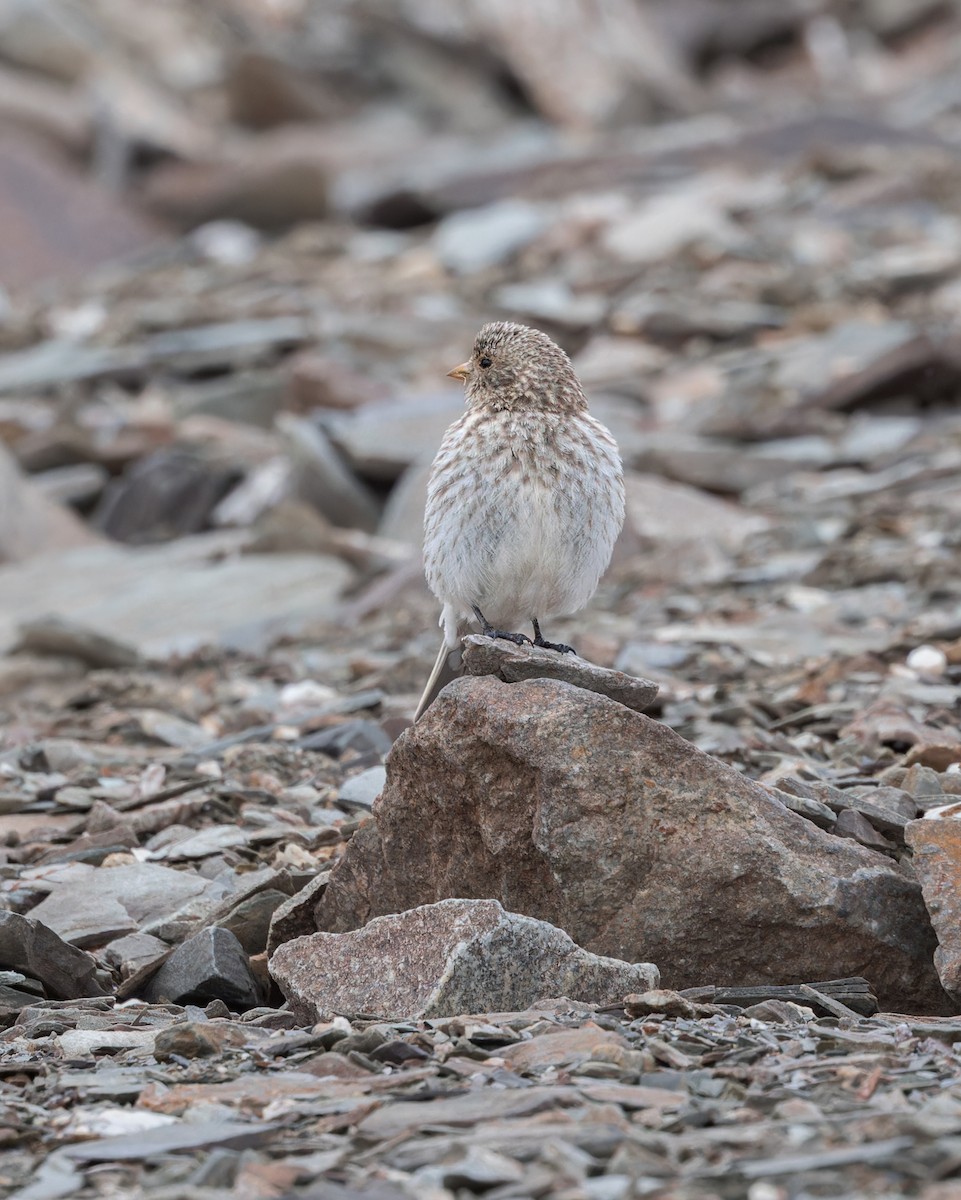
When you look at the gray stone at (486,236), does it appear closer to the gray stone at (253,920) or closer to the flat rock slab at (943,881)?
the gray stone at (253,920)

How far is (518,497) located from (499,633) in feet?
1.53

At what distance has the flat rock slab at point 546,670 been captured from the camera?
534cm

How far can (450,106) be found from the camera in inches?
1501

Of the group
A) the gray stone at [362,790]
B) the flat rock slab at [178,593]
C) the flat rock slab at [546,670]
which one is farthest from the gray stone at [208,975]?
the flat rock slab at [178,593]

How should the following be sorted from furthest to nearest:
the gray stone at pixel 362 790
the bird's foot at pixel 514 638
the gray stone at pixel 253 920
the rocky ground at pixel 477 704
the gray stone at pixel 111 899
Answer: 1. the gray stone at pixel 362 790
2. the bird's foot at pixel 514 638
3. the gray stone at pixel 111 899
4. the gray stone at pixel 253 920
5. the rocky ground at pixel 477 704

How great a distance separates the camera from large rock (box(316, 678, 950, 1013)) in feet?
15.8

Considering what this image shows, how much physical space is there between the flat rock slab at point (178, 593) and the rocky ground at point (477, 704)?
6 cm

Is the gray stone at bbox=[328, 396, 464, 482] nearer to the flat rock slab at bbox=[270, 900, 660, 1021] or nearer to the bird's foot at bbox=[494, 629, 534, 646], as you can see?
the bird's foot at bbox=[494, 629, 534, 646]

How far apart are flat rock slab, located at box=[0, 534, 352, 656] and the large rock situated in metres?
6.86

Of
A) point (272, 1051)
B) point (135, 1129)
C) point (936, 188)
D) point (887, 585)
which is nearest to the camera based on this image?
point (135, 1129)

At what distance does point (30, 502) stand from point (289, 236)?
1426 centimetres

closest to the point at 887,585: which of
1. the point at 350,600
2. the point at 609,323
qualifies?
the point at 350,600

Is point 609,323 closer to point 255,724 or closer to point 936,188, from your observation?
point 936,188

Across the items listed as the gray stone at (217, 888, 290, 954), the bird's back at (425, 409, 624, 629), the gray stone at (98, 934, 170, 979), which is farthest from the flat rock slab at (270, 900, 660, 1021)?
the bird's back at (425, 409, 624, 629)
